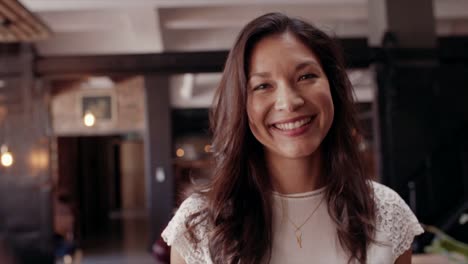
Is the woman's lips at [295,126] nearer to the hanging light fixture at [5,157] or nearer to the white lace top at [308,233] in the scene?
the white lace top at [308,233]

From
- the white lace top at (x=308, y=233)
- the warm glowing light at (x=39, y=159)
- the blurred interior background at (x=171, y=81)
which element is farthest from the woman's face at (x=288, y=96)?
the warm glowing light at (x=39, y=159)

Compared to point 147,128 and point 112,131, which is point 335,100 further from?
point 112,131

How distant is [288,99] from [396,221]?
1.19 ft

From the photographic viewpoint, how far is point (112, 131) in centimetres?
926

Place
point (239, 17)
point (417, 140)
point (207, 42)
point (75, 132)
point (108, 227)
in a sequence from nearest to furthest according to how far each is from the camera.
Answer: point (417, 140)
point (239, 17)
point (207, 42)
point (75, 132)
point (108, 227)

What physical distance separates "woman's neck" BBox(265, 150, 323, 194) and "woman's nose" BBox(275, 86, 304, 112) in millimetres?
132

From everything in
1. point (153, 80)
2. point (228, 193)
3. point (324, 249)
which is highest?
point (153, 80)

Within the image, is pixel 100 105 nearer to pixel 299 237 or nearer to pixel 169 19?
pixel 169 19

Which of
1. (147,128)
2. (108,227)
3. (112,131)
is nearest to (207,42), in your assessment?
(147,128)

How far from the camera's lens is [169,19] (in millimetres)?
6586

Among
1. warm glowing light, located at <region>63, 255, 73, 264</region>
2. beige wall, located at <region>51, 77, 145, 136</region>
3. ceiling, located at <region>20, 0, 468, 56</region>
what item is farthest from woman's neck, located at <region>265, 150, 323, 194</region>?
beige wall, located at <region>51, 77, 145, 136</region>

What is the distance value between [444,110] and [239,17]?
120 inches

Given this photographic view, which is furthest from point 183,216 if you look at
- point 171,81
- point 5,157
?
point 171,81

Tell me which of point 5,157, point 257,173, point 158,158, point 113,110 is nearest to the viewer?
point 257,173
